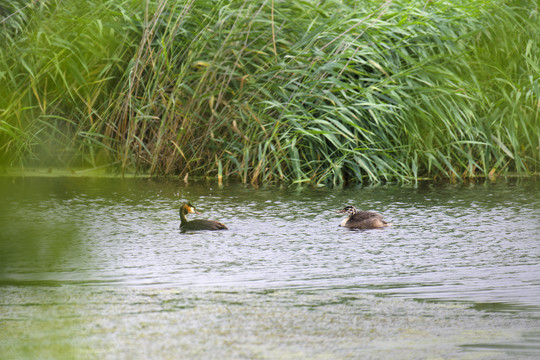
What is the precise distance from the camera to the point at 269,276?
5301 mm

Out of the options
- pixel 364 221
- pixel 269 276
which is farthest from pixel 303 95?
pixel 269 276

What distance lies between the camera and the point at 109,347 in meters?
3.29

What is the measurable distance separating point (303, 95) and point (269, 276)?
515 cm

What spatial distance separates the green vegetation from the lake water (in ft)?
3.28

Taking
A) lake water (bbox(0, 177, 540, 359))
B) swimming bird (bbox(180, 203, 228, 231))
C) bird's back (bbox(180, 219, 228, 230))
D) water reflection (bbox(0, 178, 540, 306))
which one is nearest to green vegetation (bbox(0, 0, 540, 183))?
water reflection (bbox(0, 178, 540, 306))

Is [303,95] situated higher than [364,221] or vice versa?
[303,95]

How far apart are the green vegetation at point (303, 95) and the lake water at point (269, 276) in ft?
3.28

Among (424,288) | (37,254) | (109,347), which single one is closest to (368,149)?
(424,288)

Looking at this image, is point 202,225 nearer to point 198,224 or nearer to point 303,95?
point 198,224

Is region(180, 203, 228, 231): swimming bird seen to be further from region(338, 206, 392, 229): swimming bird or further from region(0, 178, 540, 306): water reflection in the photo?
region(338, 206, 392, 229): swimming bird

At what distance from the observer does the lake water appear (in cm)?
323

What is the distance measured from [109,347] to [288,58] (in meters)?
7.55

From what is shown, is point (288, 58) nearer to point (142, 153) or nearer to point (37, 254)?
point (142, 153)

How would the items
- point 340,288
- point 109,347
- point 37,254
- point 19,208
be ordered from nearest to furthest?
point 37,254
point 109,347
point 340,288
point 19,208
